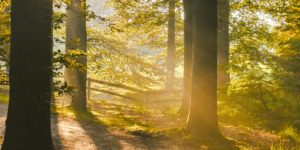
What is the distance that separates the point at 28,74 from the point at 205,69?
413cm

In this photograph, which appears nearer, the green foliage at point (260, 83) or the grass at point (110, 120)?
the grass at point (110, 120)

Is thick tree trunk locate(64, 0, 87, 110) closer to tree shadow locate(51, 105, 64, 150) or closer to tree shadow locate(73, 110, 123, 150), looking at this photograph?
tree shadow locate(73, 110, 123, 150)

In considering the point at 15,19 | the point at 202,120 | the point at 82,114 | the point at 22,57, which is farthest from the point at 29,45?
the point at 82,114

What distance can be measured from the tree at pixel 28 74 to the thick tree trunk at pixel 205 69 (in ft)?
12.4

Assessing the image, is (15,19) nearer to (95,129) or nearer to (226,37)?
(95,129)

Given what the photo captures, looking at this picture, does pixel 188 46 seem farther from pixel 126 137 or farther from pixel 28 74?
pixel 28 74

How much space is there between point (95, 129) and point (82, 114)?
230 centimetres

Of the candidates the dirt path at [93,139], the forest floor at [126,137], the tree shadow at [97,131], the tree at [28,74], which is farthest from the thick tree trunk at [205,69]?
the tree at [28,74]

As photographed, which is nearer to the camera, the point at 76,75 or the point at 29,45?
the point at 29,45

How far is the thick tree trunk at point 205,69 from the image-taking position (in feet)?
21.4

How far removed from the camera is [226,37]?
39.8ft

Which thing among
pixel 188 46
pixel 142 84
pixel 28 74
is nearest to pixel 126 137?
pixel 28 74

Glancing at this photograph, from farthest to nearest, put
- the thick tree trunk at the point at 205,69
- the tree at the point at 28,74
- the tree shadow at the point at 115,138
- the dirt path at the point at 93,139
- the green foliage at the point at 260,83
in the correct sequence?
the green foliage at the point at 260,83 → the thick tree trunk at the point at 205,69 → the tree shadow at the point at 115,138 → the dirt path at the point at 93,139 → the tree at the point at 28,74

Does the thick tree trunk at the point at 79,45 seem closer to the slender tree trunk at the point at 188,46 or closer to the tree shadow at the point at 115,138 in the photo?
the tree shadow at the point at 115,138
